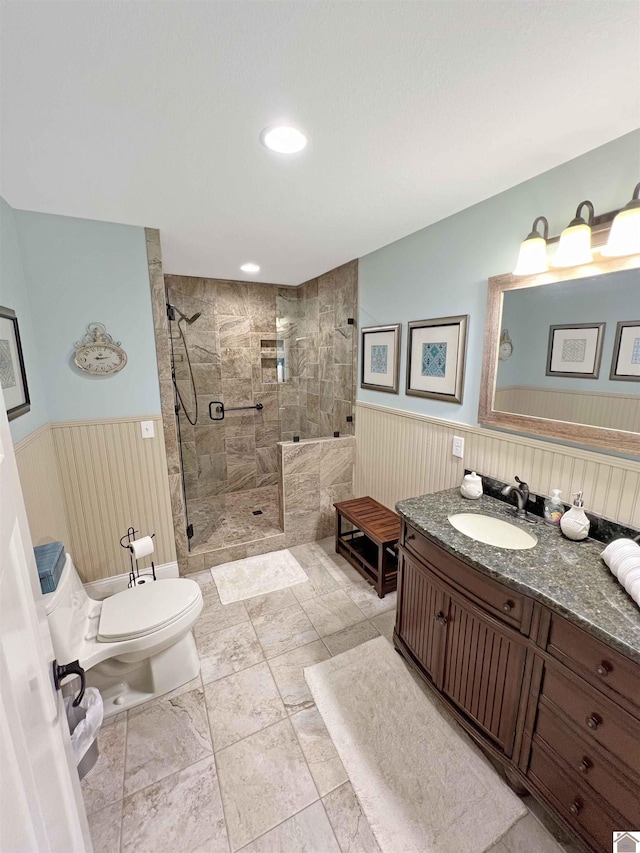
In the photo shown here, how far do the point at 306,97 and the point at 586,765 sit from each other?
2.22m

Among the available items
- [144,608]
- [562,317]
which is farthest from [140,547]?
[562,317]

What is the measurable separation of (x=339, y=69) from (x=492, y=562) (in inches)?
64.5

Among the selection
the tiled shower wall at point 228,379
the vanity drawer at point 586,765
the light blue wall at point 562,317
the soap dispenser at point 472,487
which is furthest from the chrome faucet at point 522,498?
the tiled shower wall at point 228,379

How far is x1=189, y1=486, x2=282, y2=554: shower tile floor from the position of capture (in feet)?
9.72

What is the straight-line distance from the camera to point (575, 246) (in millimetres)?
1312

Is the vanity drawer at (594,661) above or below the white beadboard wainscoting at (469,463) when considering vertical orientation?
below

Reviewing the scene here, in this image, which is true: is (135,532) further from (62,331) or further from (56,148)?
(56,148)

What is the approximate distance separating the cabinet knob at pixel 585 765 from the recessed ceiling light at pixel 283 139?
2.25m

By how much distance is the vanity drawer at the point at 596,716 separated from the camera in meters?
0.94

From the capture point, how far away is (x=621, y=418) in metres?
1.31

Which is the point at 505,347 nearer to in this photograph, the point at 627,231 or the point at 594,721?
the point at 627,231

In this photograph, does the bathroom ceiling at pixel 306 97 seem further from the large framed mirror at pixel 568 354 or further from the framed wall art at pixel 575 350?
the framed wall art at pixel 575 350

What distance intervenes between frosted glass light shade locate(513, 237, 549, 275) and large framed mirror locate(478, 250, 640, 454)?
0.19 feet

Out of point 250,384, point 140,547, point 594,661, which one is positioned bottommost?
point 140,547
